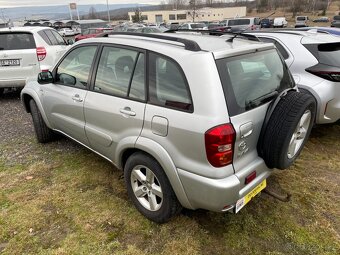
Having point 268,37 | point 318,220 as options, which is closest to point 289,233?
point 318,220

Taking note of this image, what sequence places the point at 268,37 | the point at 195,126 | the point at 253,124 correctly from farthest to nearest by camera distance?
1. the point at 268,37
2. the point at 253,124
3. the point at 195,126

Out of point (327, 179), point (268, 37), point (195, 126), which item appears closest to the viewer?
point (195, 126)

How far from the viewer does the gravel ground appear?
4.28m

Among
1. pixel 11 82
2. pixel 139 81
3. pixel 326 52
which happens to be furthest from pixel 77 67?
pixel 11 82

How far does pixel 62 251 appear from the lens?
2.54 m

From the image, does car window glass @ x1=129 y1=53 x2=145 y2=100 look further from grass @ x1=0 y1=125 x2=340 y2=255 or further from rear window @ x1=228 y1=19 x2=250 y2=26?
rear window @ x1=228 y1=19 x2=250 y2=26

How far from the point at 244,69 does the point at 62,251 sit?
7.19 ft

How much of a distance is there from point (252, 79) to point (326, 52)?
2.40 metres

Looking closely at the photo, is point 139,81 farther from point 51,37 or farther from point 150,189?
point 51,37

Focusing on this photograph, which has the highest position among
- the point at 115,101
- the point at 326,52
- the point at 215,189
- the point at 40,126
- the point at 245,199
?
the point at 326,52

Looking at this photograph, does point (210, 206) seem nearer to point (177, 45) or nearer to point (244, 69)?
point (244, 69)

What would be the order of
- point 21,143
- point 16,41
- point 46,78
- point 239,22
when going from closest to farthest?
1. point 46,78
2. point 21,143
3. point 16,41
4. point 239,22

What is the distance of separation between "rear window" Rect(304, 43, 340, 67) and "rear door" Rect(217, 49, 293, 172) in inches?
71.8

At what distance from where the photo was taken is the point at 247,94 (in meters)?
2.41
